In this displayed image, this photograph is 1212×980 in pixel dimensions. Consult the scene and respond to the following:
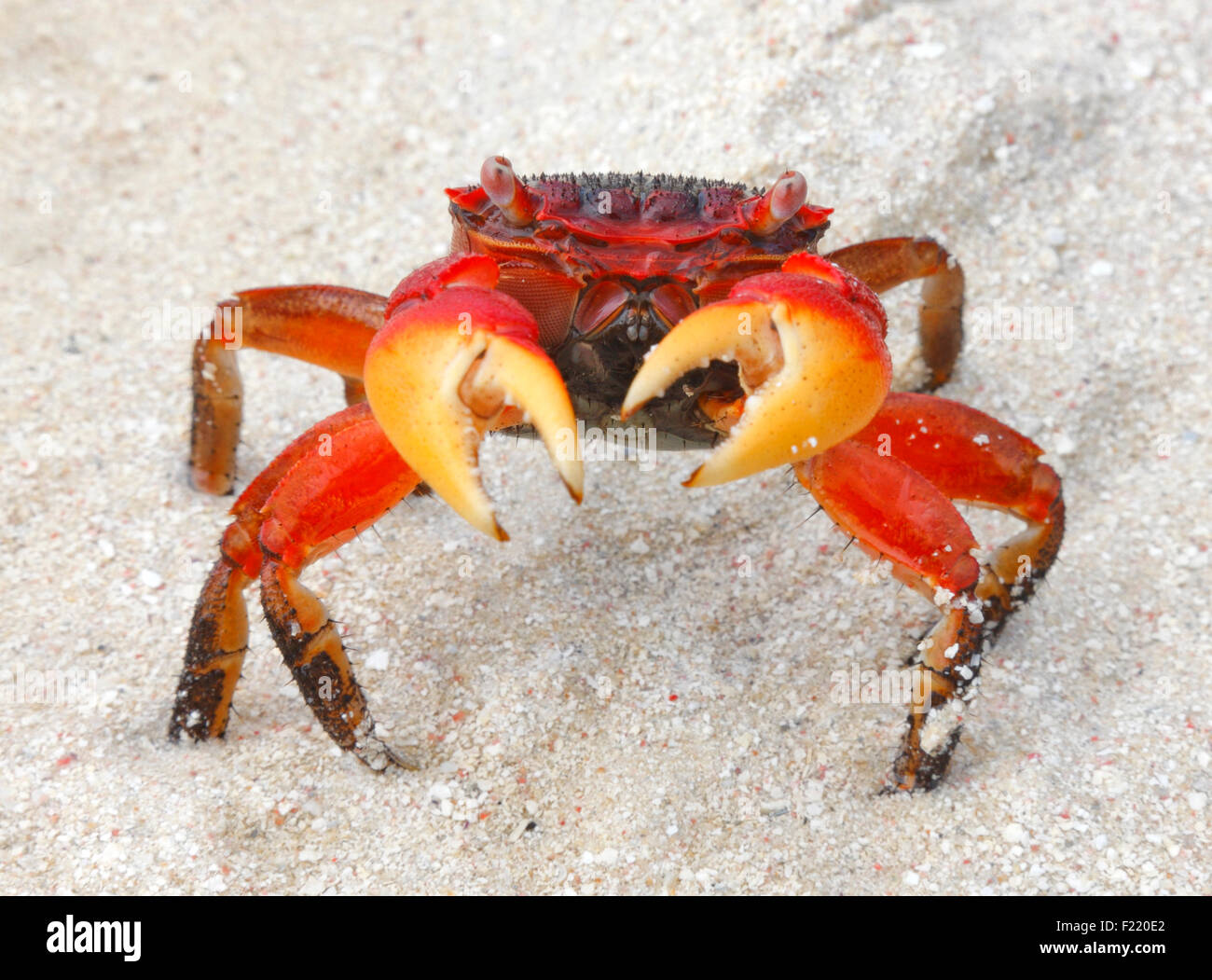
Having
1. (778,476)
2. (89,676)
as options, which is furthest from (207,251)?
(778,476)

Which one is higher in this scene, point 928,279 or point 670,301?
point 928,279

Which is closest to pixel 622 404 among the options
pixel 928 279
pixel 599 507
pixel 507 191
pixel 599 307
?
pixel 599 307

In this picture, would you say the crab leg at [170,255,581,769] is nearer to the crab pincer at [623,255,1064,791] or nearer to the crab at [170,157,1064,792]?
the crab at [170,157,1064,792]

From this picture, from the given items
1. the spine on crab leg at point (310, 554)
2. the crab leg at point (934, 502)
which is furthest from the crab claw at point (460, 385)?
the crab leg at point (934, 502)

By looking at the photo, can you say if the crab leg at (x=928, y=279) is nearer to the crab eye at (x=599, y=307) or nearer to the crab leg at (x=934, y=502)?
the crab leg at (x=934, y=502)

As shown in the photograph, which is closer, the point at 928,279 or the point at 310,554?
the point at 310,554

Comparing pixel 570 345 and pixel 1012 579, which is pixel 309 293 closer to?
pixel 570 345

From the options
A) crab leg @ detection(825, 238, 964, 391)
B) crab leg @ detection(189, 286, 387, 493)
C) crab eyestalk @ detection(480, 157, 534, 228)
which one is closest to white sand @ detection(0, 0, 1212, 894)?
crab leg @ detection(825, 238, 964, 391)

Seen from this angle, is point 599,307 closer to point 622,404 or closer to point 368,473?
point 622,404
